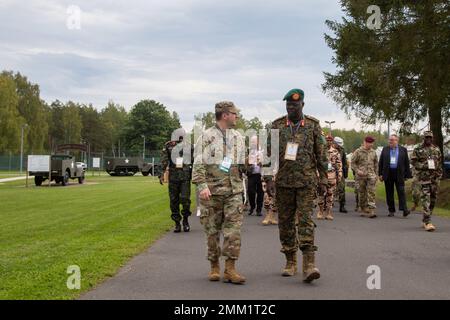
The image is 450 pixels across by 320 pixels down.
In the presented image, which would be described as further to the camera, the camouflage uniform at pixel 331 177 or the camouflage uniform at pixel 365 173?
the camouflage uniform at pixel 365 173

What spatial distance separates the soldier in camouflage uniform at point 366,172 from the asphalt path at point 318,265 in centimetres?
394

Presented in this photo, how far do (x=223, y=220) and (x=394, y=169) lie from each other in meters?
10.2

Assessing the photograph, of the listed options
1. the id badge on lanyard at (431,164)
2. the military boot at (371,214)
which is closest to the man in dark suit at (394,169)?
the military boot at (371,214)

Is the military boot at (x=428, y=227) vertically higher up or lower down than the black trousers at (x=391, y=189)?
lower down

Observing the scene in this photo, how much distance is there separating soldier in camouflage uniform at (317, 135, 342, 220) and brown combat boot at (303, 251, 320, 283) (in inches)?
296

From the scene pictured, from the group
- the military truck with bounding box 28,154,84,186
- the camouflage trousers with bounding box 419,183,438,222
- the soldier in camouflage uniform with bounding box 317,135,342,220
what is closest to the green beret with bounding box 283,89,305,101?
the camouflage trousers with bounding box 419,183,438,222

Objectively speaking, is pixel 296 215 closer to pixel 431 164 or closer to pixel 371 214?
pixel 431 164

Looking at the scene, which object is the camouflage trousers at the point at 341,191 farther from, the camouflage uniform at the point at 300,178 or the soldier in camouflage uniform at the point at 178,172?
the camouflage uniform at the point at 300,178

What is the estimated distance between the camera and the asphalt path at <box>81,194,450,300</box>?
253 inches

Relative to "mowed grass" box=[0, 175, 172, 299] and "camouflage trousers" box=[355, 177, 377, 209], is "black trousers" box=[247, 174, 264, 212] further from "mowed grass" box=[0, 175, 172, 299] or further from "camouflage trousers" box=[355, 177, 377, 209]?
"camouflage trousers" box=[355, 177, 377, 209]

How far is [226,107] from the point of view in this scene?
7.37m

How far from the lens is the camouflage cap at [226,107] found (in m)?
7.36
